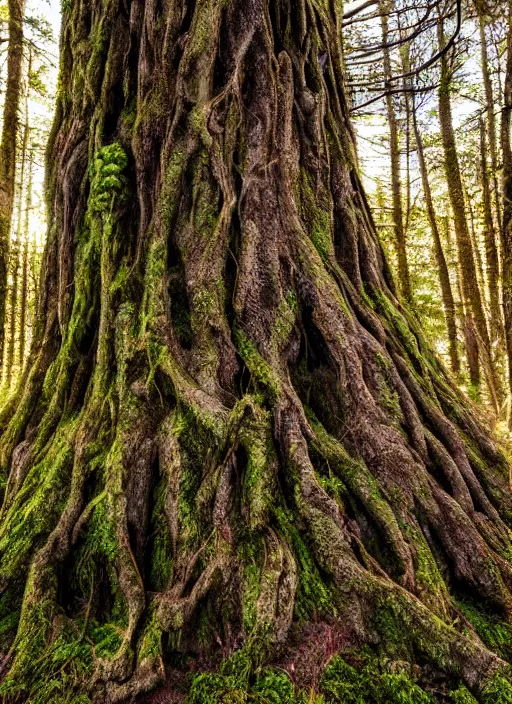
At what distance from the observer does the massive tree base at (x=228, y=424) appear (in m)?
2.14

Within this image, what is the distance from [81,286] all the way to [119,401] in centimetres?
111

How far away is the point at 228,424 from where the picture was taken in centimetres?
256

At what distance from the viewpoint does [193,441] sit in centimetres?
268

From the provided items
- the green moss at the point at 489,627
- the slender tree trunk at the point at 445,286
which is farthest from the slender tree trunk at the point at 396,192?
the green moss at the point at 489,627

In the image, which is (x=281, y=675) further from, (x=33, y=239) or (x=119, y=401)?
(x=33, y=239)

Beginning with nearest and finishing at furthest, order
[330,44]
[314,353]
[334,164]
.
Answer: [314,353], [334,164], [330,44]

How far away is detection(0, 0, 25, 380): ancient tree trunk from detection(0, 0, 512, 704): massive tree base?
3.68 m

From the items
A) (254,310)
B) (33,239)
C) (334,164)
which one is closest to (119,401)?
(254,310)

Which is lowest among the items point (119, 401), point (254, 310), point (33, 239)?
point (119, 401)

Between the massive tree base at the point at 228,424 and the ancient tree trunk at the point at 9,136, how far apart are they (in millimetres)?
3676

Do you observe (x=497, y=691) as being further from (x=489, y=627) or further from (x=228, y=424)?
(x=228, y=424)

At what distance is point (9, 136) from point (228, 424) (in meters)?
7.70

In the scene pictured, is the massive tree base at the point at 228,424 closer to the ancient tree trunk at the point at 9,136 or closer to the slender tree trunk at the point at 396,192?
the ancient tree trunk at the point at 9,136

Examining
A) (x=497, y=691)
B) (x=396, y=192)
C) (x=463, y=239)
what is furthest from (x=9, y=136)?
(x=497, y=691)
